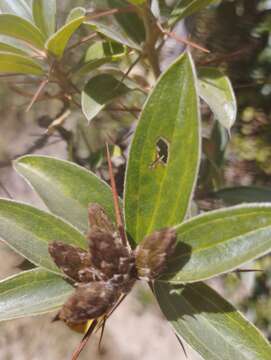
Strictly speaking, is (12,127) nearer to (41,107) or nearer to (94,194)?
(41,107)

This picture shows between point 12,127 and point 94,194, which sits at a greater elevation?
point 94,194

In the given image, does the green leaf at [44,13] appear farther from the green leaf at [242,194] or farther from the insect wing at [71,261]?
the green leaf at [242,194]

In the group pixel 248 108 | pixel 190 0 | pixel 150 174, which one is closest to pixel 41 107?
pixel 248 108

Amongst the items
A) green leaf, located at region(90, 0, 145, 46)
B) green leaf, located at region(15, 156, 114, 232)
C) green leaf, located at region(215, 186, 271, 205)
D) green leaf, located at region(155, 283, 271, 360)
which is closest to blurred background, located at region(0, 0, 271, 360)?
green leaf, located at region(215, 186, 271, 205)

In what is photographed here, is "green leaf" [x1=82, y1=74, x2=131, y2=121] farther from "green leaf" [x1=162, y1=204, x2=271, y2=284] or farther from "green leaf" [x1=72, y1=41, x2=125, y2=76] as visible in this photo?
"green leaf" [x1=162, y1=204, x2=271, y2=284]

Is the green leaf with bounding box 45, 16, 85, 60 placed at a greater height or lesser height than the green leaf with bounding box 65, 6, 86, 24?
lesser

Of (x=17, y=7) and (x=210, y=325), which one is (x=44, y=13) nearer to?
(x=17, y=7)
